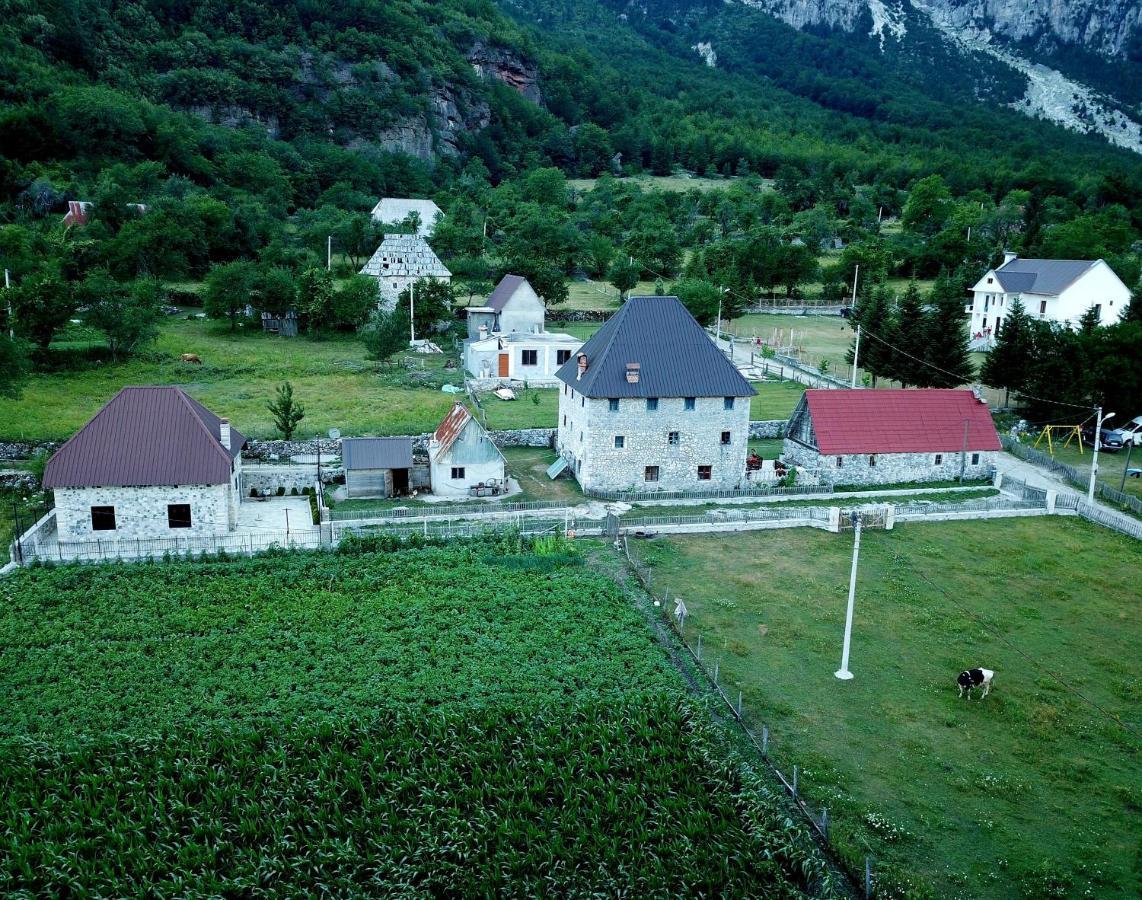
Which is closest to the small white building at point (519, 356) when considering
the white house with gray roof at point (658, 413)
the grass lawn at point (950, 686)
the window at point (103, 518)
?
the white house with gray roof at point (658, 413)

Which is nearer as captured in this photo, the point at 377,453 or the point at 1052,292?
the point at 377,453

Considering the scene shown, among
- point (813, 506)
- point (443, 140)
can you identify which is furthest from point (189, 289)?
point (443, 140)

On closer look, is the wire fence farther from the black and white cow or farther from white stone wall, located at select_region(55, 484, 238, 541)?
white stone wall, located at select_region(55, 484, 238, 541)

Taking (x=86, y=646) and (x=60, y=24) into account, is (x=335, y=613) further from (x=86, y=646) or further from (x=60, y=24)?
(x=60, y=24)

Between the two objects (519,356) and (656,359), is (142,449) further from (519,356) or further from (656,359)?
(519,356)

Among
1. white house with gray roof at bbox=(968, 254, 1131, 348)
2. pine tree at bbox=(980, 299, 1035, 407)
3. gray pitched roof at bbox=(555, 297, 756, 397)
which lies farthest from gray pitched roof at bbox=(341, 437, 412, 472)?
white house with gray roof at bbox=(968, 254, 1131, 348)

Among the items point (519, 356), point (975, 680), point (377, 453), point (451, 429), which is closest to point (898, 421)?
point (451, 429)
